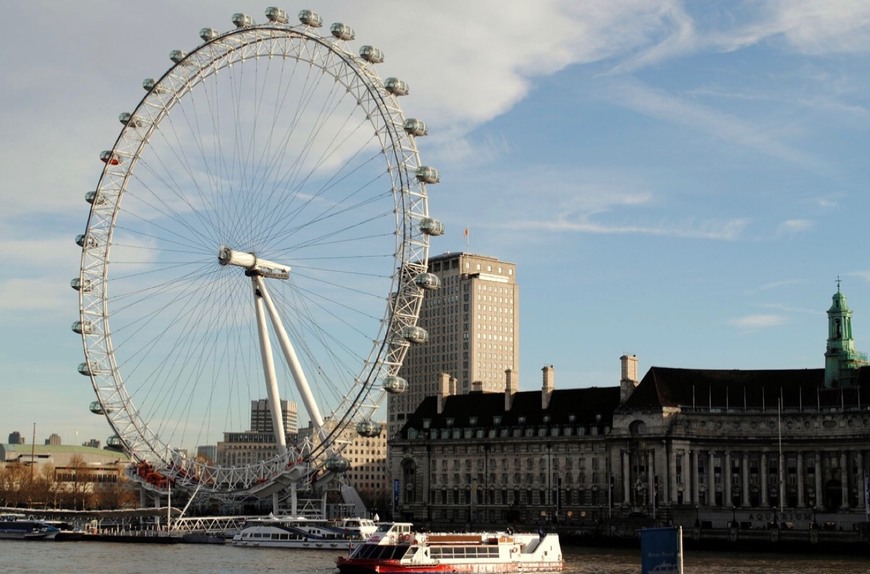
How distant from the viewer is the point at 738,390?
A: 140500mm

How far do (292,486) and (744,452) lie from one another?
5109 centimetres

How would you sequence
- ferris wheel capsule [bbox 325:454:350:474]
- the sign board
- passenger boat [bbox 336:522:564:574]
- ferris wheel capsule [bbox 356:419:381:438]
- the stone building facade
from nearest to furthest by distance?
the sign board, passenger boat [bbox 336:522:564:574], ferris wheel capsule [bbox 356:419:381:438], ferris wheel capsule [bbox 325:454:350:474], the stone building facade

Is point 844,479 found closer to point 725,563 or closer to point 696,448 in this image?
point 696,448

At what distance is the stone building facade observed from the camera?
134625mm

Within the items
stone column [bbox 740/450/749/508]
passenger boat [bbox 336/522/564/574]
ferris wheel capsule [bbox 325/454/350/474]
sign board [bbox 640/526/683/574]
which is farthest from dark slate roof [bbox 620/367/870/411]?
sign board [bbox 640/526/683/574]

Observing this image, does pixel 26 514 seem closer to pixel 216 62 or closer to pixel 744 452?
pixel 216 62

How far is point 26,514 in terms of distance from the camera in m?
146

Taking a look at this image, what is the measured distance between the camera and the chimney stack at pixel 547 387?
152125mm

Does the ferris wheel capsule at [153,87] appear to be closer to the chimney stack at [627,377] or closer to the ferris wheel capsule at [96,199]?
the ferris wheel capsule at [96,199]

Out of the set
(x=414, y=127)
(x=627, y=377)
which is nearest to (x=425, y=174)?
(x=414, y=127)

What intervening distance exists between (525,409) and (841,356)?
37.2 metres

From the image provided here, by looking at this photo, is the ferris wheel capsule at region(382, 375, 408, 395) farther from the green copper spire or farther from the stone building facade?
the green copper spire

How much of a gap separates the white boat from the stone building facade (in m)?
37.1

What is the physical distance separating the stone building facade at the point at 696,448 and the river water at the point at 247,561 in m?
26.3
